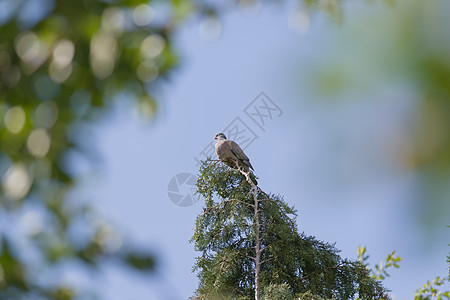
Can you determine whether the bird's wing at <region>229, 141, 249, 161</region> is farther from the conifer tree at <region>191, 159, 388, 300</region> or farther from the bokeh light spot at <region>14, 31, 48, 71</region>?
the bokeh light spot at <region>14, 31, 48, 71</region>

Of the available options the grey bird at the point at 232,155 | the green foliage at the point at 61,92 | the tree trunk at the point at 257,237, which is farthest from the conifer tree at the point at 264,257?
the green foliage at the point at 61,92

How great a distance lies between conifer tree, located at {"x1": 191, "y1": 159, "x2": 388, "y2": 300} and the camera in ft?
19.4

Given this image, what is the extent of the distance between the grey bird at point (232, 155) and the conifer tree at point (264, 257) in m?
1.05

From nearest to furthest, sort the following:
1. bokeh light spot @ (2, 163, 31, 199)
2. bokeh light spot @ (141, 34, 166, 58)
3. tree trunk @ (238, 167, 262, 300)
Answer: bokeh light spot @ (2, 163, 31, 199) → bokeh light spot @ (141, 34, 166, 58) → tree trunk @ (238, 167, 262, 300)

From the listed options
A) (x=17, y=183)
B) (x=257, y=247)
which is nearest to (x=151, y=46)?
(x=17, y=183)

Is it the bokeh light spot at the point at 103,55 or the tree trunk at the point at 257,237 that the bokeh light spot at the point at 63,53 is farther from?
the tree trunk at the point at 257,237

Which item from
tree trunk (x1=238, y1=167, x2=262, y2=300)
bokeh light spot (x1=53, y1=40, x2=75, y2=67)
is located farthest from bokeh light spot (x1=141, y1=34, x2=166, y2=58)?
tree trunk (x1=238, y1=167, x2=262, y2=300)

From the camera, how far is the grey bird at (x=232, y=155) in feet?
24.5

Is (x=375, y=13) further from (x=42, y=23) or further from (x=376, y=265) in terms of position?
(x=376, y=265)

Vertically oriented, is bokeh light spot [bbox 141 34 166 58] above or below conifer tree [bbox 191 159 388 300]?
below

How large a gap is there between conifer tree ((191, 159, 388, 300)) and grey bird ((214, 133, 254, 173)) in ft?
3.44

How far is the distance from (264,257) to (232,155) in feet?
6.11

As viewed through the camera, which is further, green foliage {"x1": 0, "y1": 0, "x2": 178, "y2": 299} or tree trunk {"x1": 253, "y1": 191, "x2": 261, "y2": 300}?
tree trunk {"x1": 253, "y1": 191, "x2": 261, "y2": 300}

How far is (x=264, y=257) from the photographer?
20.2 ft
